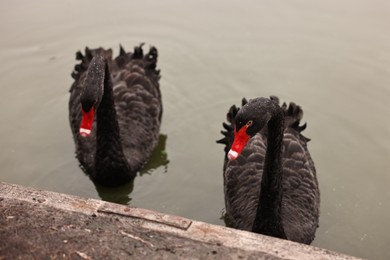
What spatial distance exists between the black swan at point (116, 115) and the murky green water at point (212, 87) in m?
0.22

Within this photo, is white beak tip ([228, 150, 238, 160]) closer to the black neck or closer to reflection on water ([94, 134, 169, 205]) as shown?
the black neck

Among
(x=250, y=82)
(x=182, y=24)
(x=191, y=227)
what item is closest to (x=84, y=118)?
(x=191, y=227)

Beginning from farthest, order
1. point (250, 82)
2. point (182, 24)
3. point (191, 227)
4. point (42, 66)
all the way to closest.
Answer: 1. point (182, 24)
2. point (42, 66)
3. point (250, 82)
4. point (191, 227)

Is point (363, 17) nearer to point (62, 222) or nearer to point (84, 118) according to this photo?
point (84, 118)

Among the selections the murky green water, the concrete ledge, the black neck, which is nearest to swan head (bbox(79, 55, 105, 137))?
the black neck

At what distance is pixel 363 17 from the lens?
7102mm

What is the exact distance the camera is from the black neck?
15.6 ft

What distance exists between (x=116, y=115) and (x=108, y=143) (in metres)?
0.26

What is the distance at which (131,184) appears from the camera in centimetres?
507

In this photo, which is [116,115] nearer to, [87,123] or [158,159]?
[158,159]

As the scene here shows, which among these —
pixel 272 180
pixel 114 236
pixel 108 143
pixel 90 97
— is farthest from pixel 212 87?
pixel 114 236

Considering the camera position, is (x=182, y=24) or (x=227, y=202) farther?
(x=182, y=24)

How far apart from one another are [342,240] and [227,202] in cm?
89

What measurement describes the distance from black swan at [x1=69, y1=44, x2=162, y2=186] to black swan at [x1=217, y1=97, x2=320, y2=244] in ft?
2.80
